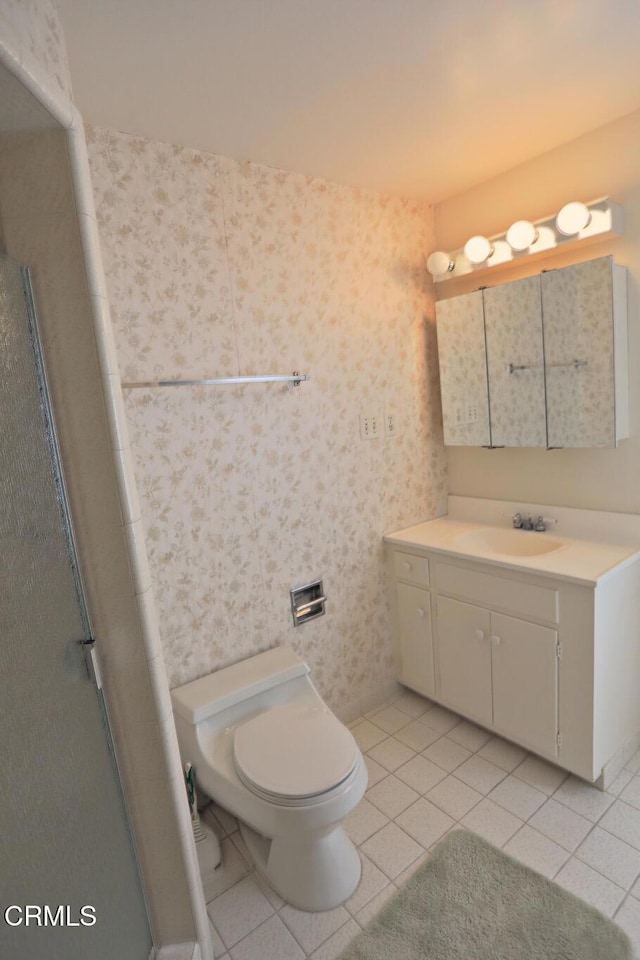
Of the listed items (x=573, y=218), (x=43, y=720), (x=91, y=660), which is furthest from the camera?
(x=573, y=218)

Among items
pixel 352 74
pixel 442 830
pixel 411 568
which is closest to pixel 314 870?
pixel 442 830

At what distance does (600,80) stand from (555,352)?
831mm

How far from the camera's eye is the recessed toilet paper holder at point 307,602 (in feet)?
6.80

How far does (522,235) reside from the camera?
195 cm

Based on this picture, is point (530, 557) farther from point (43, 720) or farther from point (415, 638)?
point (43, 720)

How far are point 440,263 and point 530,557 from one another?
1.32 m

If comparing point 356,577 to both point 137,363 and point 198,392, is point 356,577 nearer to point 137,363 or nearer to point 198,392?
point 198,392

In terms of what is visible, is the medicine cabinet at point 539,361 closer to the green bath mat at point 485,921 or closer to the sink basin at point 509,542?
the sink basin at point 509,542

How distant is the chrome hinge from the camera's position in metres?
1.11

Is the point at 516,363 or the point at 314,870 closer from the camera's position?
the point at 314,870

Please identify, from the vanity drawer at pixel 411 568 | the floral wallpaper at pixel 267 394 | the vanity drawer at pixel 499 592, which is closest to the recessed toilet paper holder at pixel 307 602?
the floral wallpaper at pixel 267 394

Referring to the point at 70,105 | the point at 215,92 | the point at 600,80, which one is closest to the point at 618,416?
the point at 600,80

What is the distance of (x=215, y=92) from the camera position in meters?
1.41

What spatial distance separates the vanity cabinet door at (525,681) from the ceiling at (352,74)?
1736 mm
